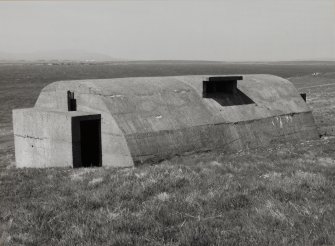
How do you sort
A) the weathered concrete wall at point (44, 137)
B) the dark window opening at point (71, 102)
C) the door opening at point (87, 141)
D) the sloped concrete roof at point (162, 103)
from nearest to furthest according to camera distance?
the door opening at point (87, 141) → the weathered concrete wall at point (44, 137) → the sloped concrete roof at point (162, 103) → the dark window opening at point (71, 102)

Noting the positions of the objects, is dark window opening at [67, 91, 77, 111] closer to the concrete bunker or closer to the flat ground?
the concrete bunker

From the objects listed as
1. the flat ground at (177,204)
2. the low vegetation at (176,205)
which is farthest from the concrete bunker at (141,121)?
the low vegetation at (176,205)

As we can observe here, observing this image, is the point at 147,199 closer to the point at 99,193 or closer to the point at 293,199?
the point at 99,193

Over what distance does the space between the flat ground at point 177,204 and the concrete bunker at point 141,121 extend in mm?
875

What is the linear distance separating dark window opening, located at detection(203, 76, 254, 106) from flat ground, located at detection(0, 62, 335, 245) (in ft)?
11.1

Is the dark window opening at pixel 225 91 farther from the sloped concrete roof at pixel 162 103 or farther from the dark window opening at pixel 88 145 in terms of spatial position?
the dark window opening at pixel 88 145

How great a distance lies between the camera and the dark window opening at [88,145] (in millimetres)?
11398

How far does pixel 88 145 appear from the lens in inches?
495

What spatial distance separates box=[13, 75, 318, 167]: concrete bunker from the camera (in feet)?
36.7

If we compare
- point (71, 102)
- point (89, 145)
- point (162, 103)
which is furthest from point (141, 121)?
point (71, 102)

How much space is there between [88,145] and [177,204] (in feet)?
20.1

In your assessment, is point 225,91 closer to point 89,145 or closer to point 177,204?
point 89,145

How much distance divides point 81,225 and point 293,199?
3.31m

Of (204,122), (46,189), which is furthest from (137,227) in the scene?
(204,122)
